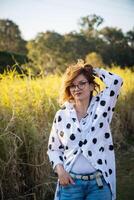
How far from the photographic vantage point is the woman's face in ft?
11.1

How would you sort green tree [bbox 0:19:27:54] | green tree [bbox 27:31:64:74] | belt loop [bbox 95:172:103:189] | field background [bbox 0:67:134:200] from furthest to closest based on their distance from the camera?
green tree [bbox 0:19:27:54] → green tree [bbox 27:31:64:74] → field background [bbox 0:67:134:200] → belt loop [bbox 95:172:103:189]

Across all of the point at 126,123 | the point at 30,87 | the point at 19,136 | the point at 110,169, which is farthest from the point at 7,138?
the point at 126,123

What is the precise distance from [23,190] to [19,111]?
3.19 feet

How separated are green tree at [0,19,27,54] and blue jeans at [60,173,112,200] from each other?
3875cm

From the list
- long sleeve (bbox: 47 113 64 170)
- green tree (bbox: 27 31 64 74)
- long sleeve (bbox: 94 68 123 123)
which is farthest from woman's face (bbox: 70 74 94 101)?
green tree (bbox: 27 31 64 74)

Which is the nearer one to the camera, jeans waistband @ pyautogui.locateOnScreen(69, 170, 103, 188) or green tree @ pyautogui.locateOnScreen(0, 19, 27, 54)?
jeans waistband @ pyautogui.locateOnScreen(69, 170, 103, 188)

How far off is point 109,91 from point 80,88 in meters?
0.25

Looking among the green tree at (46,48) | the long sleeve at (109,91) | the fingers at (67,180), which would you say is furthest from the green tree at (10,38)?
the fingers at (67,180)

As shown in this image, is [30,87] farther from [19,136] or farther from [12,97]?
[19,136]

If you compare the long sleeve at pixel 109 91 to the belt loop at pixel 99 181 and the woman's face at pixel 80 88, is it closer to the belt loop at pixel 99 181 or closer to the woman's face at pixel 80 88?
the woman's face at pixel 80 88

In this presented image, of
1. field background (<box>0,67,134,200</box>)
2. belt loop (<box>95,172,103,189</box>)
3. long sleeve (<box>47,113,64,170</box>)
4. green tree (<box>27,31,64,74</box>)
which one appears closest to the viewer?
belt loop (<box>95,172,103,189</box>)

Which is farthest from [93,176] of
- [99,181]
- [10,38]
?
[10,38]

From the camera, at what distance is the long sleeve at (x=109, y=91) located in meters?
3.39

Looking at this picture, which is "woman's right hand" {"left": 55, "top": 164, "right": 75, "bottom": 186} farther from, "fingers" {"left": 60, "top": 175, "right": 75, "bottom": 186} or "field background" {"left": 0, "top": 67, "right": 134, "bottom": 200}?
"field background" {"left": 0, "top": 67, "right": 134, "bottom": 200}
